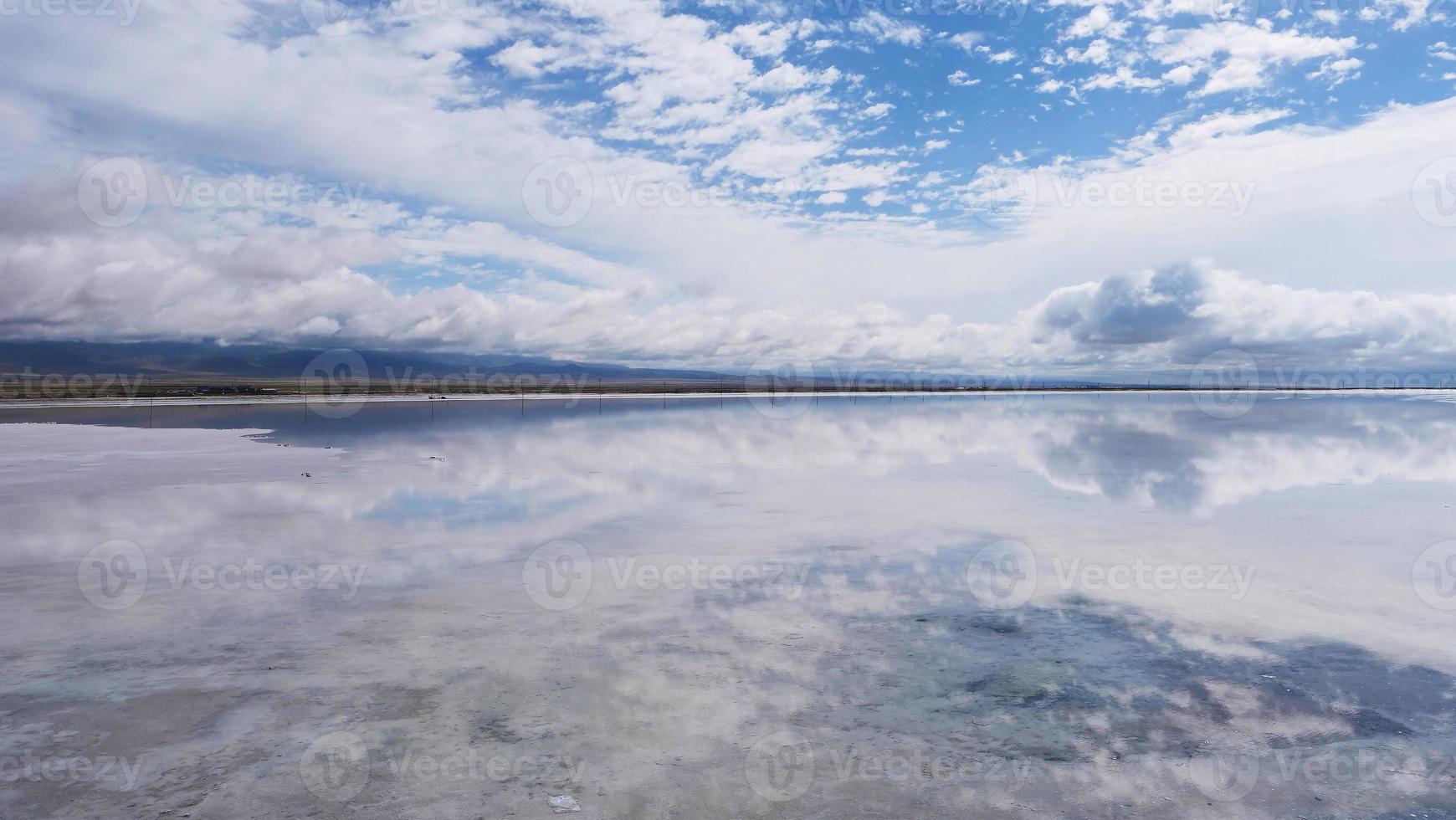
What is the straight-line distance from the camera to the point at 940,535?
12.8 m

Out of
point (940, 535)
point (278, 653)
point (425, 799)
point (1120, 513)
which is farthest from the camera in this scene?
point (1120, 513)

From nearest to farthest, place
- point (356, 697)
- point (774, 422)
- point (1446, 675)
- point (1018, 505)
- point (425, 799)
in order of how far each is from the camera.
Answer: point (425, 799)
point (356, 697)
point (1446, 675)
point (1018, 505)
point (774, 422)

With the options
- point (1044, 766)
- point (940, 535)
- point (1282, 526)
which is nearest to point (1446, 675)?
point (1044, 766)

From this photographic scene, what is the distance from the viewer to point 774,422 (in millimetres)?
46062

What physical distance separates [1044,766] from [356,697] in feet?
16.5

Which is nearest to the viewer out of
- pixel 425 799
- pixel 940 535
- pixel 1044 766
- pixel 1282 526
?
pixel 425 799

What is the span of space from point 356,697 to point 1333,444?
33000 mm

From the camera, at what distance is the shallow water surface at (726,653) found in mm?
5203

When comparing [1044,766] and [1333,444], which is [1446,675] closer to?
[1044,766]

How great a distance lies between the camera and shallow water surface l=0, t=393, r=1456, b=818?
520 centimetres

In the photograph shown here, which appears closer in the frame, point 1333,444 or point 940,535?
point 940,535

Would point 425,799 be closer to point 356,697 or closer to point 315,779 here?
point 315,779

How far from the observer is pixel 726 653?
7.56 meters

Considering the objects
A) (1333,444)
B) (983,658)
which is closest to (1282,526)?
(983,658)
